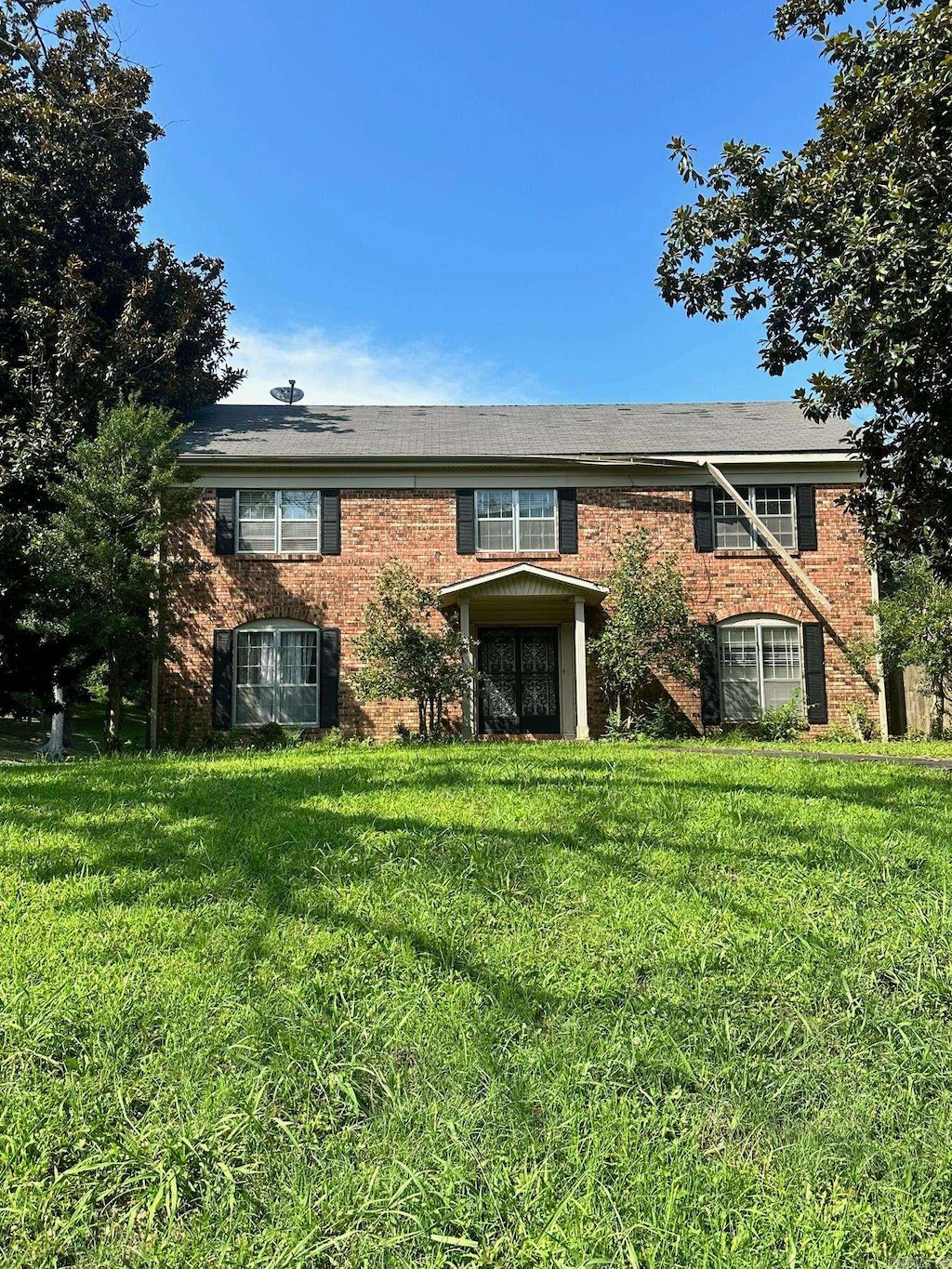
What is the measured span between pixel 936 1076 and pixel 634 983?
106cm

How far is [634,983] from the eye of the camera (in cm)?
312

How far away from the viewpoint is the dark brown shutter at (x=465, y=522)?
14.7 meters

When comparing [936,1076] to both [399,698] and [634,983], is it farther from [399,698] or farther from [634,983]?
[399,698]

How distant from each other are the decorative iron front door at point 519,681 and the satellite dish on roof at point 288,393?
11282 millimetres

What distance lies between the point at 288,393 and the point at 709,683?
598 inches

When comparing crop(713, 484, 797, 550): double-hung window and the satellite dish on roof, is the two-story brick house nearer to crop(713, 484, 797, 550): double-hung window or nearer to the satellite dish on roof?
crop(713, 484, 797, 550): double-hung window

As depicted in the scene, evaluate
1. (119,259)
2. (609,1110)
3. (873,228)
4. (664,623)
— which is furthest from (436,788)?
(119,259)

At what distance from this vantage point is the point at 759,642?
570 inches

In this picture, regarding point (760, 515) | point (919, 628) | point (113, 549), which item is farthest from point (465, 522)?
point (919, 628)

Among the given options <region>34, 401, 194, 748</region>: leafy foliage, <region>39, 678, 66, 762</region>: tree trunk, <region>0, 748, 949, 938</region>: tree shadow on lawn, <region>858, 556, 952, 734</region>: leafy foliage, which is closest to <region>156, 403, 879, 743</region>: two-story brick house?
<region>858, 556, 952, 734</region>: leafy foliage

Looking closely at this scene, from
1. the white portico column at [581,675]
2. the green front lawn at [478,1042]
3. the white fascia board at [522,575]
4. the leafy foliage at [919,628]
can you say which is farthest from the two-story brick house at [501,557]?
the green front lawn at [478,1042]

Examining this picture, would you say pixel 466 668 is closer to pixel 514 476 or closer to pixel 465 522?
pixel 465 522

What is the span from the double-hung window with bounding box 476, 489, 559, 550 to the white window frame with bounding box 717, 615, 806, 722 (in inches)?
145

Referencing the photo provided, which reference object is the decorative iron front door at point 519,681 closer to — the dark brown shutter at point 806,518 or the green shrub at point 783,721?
the green shrub at point 783,721
